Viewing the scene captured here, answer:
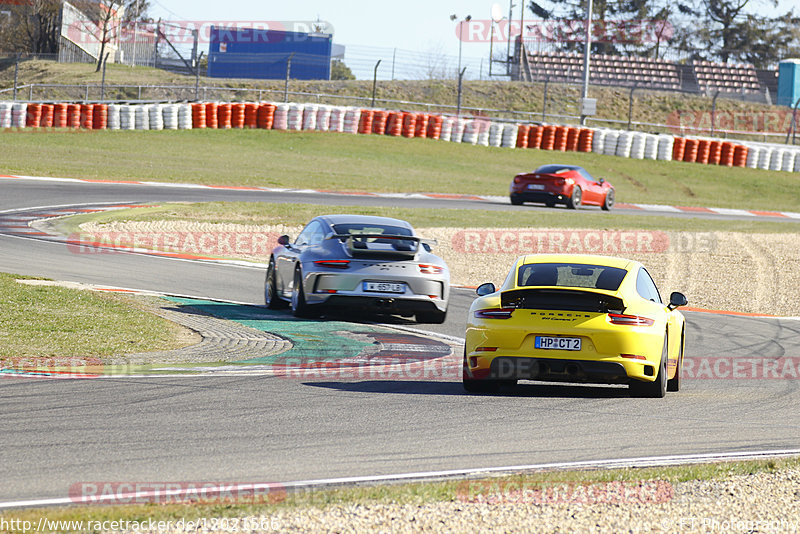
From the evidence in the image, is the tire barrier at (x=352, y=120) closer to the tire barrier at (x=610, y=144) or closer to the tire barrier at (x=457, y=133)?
the tire barrier at (x=457, y=133)

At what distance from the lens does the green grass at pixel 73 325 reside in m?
10.2

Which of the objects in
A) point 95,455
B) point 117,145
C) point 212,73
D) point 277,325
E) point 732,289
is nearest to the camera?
point 95,455

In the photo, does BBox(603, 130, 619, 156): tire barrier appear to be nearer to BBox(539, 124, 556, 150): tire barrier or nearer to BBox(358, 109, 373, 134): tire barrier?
BBox(539, 124, 556, 150): tire barrier

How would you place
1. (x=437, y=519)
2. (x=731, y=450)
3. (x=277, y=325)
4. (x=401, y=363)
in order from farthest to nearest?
(x=277, y=325)
(x=401, y=363)
(x=731, y=450)
(x=437, y=519)

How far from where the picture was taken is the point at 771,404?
917cm

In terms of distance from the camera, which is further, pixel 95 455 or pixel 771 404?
pixel 771 404

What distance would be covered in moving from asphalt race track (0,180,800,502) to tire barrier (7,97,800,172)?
3181 centimetres

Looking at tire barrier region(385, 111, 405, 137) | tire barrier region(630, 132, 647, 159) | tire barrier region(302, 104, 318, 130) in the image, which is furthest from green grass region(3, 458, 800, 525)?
tire barrier region(630, 132, 647, 159)

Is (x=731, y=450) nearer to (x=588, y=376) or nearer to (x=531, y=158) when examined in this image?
(x=588, y=376)

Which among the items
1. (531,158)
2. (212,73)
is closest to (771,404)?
(531,158)

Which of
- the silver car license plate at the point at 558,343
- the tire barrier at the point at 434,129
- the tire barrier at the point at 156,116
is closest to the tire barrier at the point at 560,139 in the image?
the tire barrier at the point at 434,129

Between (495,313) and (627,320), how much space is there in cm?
103

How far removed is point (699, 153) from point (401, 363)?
37.7m

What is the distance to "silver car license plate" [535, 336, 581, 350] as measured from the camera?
8.82 m
